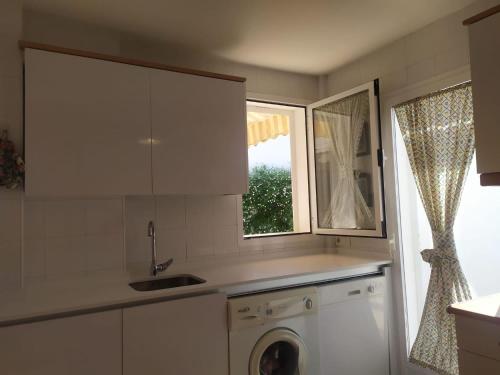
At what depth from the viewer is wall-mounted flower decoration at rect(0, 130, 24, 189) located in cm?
182

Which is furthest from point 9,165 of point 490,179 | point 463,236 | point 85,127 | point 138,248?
point 463,236

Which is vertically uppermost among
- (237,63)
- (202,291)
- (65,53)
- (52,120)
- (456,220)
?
(237,63)

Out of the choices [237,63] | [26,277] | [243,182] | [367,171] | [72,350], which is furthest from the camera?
[237,63]

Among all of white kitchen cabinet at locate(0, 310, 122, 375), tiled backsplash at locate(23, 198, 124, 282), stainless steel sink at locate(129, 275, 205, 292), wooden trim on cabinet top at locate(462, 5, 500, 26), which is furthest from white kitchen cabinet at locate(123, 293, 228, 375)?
wooden trim on cabinet top at locate(462, 5, 500, 26)

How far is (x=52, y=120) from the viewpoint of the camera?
188cm

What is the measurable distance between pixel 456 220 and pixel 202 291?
1.56m

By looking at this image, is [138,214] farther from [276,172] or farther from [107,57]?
[276,172]

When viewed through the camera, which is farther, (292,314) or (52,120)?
(292,314)

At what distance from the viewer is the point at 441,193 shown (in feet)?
7.43

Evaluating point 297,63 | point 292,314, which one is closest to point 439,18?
point 297,63

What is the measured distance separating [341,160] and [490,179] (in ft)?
4.15

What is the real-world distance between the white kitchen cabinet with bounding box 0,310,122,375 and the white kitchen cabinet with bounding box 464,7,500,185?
1.80 m

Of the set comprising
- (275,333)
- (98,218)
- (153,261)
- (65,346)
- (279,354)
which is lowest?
(279,354)

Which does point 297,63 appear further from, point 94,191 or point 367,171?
point 94,191
